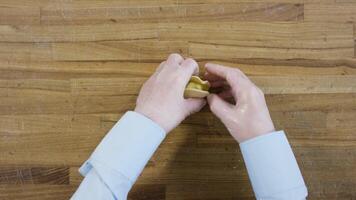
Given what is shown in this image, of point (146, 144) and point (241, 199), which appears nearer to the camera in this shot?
point (146, 144)

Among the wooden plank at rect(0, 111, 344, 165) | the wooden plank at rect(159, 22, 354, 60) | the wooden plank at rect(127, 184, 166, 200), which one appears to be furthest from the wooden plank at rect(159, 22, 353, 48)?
the wooden plank at rect(127, 184, 166, 200)

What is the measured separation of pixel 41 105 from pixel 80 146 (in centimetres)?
9

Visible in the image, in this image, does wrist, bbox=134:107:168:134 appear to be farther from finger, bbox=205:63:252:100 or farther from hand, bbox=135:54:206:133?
finger, bbox=205:63:252:100

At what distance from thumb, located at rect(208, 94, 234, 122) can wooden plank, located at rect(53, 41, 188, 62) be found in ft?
0.29

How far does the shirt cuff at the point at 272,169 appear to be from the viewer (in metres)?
0.50

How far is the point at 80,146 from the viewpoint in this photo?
2.00 feet

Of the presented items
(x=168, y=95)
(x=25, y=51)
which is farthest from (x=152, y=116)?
(x=25, y=51)

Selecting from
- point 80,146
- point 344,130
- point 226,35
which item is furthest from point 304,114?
point 80,146

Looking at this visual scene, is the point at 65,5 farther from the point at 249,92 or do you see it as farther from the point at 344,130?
the point at 344,130

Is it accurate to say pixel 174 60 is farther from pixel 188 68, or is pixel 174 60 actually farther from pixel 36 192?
pixel 36 192

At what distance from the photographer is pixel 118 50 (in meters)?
0.60

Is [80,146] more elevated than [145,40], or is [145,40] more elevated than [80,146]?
[145,40]

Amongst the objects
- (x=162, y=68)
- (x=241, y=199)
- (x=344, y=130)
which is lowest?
(x=241, y=199)

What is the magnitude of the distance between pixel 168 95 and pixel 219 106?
0.25 feet
